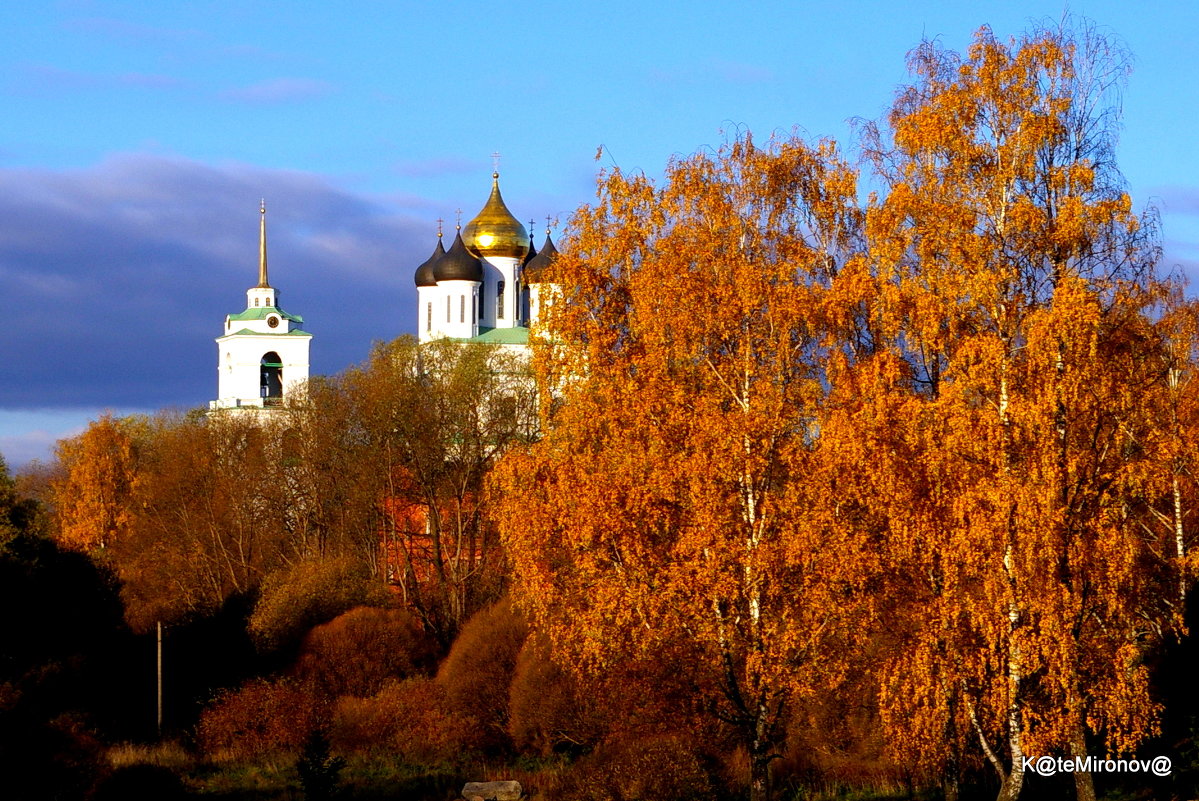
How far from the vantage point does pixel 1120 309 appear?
19.9 metres

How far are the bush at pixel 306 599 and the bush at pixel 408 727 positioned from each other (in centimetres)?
640

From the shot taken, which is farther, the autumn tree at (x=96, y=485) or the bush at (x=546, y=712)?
the autumn tree at (x=96, y=485)

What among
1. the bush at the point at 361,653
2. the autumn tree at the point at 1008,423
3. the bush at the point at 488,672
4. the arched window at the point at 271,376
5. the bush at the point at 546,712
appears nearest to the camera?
the autumn tree at the point at 1008,423

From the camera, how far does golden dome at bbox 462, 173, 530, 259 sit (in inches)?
3174

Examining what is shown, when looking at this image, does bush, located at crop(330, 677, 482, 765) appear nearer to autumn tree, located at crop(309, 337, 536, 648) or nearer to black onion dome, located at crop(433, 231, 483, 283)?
autumn tree, located at crop(309, 337, 536, 648)

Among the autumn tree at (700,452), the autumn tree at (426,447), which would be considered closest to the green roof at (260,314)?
the autumn tree at (426,447)

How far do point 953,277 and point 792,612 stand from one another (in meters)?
4.63

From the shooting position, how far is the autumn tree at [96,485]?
2322 inches

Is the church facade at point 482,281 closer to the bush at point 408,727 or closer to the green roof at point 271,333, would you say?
the green roof at point 271,333

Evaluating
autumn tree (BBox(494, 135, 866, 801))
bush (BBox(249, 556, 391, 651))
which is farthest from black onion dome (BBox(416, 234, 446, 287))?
autumn tree (BBox(494, 135, 866, 801))

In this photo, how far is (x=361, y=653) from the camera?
112 feet

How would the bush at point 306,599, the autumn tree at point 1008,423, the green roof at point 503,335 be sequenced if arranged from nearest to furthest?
the autumn tree at point 1008,423, the bush at point 306,599, the green roof at point 503,335

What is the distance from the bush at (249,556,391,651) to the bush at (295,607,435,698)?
234 centimetres

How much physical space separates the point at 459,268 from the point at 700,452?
58495 millimetres
